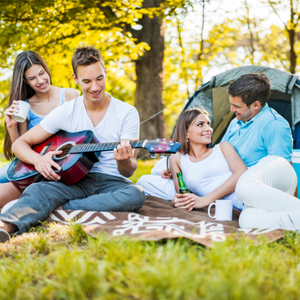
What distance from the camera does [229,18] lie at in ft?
30.8

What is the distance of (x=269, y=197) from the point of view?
2072 mm

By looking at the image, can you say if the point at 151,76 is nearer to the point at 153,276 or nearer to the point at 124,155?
the point at 124,155

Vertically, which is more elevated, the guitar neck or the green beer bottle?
the guitar neck

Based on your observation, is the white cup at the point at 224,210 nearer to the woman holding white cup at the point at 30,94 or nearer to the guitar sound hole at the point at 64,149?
the guitar sound hole at the point at 64,149

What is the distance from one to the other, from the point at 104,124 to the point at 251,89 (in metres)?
1.42

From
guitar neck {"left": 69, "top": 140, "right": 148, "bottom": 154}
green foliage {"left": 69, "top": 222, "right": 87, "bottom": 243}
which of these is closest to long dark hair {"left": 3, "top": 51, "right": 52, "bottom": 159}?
guitar neck {"left": 69, "top": 140, "right": 148, "bottom": 154}

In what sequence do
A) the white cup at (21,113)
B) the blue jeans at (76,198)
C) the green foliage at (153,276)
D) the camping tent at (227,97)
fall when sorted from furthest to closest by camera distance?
the camping tent at (227,97) < the white cup at (21,113) < the blue jeans at (76,198) < the green foliage at (153,276)

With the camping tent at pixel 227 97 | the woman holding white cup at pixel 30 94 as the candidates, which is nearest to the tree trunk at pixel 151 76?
the camping tent at pixel 227 97

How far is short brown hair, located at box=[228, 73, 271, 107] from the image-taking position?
9.48 ft

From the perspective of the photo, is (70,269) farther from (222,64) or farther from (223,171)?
(222,64)

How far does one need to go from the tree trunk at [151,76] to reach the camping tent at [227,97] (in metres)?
2.82

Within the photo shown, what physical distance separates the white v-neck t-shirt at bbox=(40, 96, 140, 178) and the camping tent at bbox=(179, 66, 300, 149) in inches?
76.5

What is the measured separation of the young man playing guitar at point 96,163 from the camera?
245cm

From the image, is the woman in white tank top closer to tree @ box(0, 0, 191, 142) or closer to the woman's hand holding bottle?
the woman's hand holding bottle
